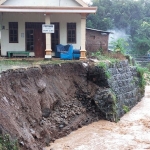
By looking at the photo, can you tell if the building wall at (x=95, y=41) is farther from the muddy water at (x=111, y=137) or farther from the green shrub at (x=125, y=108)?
the muddy water at (x=111, y=137)

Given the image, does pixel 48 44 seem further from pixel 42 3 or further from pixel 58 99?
pixel 58 99

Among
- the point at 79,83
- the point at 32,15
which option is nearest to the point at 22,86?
the point at 79,83

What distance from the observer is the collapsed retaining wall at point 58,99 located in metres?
10.8

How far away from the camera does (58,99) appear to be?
46.2 ft

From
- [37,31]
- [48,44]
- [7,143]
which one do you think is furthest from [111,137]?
[37,31]

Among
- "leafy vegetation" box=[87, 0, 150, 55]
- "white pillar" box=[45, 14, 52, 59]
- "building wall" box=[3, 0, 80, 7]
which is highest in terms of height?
"leafy vegetation" box=[87, 0, 150, 55]

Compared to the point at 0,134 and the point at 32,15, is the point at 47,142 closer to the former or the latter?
the point at 0,134

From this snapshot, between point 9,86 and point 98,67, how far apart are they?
605cm

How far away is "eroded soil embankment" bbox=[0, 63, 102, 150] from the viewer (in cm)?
1048

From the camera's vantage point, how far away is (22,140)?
9.87 meters

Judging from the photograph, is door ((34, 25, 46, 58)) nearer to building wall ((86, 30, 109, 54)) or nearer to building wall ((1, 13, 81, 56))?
building wall ((1, 13, 81, 56))

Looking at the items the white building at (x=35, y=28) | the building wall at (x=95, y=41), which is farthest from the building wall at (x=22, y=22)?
the building wall at (x=95, y=41)

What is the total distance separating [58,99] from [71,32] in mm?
7487

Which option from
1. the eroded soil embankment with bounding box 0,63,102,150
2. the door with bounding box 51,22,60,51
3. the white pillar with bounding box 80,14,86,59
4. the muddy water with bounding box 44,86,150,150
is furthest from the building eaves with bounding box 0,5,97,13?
the muddy water with bounding box 44,86,150,150
